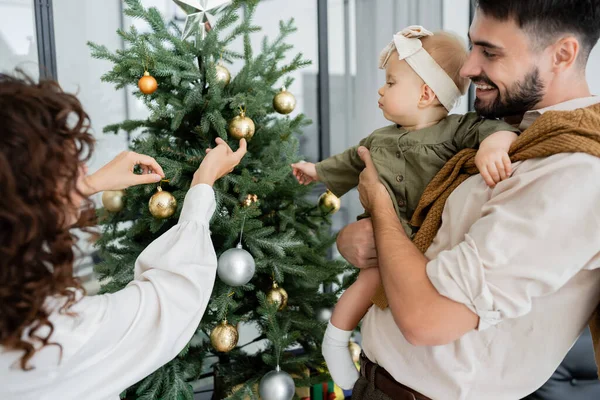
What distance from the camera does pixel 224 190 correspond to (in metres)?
1.76

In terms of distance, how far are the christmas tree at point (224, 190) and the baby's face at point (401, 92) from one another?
0.51 metres

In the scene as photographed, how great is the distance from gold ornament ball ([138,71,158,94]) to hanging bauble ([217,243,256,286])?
0.58m

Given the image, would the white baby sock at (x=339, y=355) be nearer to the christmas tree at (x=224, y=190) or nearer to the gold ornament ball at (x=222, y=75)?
the christmas tree at (x=224, y=190)

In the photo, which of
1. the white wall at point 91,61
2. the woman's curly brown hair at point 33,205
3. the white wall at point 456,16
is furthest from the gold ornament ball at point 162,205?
the white wall at point 456,16

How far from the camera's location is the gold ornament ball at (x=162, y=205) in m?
1.65

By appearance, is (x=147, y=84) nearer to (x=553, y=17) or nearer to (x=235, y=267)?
(x=235, y=267)

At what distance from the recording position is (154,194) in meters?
1.69

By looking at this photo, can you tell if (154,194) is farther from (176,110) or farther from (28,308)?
(28,308)

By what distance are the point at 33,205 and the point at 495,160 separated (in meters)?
0.87

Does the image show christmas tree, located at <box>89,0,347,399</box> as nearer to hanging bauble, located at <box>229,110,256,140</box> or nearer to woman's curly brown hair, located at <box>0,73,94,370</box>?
hanging bauble, located at <box>229,110,256,140</box>

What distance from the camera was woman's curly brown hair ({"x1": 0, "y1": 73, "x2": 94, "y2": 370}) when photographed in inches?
34.8

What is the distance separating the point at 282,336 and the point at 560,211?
1.21 m

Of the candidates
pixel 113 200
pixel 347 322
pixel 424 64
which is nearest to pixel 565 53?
pixel 424 64

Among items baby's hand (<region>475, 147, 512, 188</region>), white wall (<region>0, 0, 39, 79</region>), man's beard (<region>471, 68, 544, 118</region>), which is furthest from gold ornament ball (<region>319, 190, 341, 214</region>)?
white wall (<region>0, 0, 39, 79</region>)
